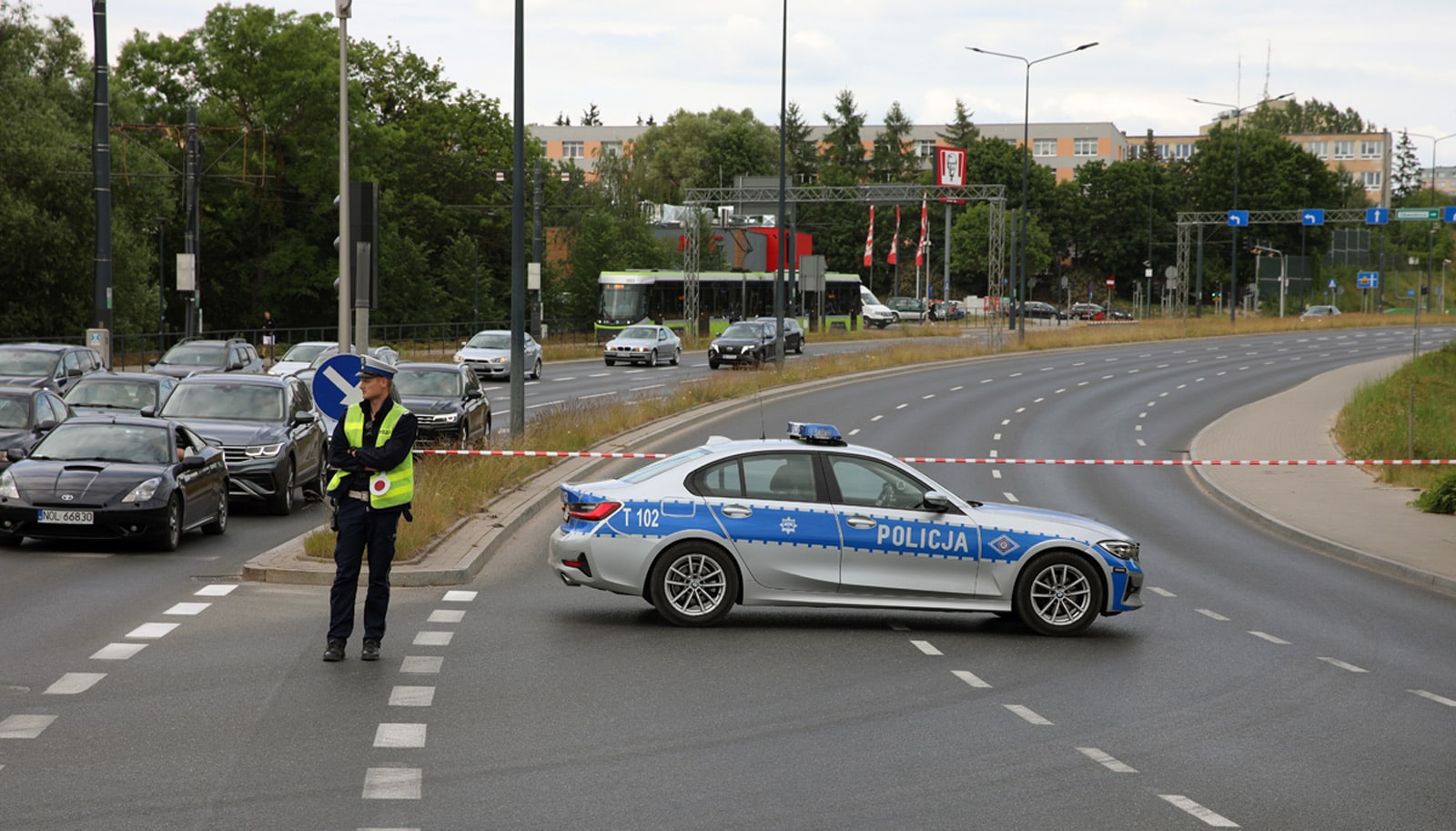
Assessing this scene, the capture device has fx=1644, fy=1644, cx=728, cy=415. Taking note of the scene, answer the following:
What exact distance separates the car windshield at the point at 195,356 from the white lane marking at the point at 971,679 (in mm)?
26581

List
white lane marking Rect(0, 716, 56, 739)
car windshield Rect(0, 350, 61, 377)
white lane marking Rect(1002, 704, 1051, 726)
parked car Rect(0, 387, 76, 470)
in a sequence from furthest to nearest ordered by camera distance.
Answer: car windshield Rect(0, 350, 61, 377) < parked car Rect(0, 387, 76, 470) < white lane marking Rect(1002, 704, 1051, 726) < white lane marking Rect(0, 716, 56, 739)

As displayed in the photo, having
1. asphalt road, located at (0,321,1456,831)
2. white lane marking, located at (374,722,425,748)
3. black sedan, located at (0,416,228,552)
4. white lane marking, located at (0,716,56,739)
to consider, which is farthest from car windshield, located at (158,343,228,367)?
white lane marking, located at (374,722,425,748)

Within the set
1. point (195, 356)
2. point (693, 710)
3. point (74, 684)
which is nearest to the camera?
point (693, 710)

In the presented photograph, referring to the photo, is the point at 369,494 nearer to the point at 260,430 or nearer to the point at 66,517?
the point at 66,517

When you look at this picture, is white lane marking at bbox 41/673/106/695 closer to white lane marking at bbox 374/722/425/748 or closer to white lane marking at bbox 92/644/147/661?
white lane marking at bbox 92/644/147/661

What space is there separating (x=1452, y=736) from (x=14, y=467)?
43.4ft

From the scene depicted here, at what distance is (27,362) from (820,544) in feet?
66.5

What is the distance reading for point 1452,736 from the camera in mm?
9141

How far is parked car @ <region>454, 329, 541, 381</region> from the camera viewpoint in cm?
5059

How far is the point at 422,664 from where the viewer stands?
10.5 m

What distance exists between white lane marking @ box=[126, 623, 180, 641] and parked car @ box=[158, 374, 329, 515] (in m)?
7.63

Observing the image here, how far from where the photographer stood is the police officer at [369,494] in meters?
10.5

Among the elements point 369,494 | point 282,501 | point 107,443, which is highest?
point 369,494

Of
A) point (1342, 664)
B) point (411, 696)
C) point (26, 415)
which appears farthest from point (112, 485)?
point (1342, 664)
